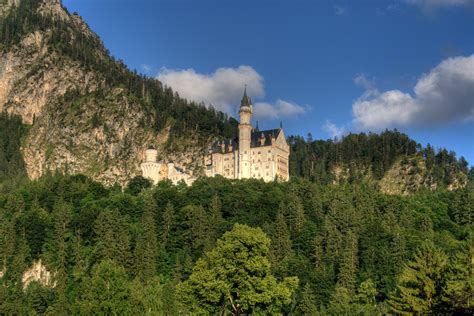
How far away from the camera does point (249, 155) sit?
5330 inches

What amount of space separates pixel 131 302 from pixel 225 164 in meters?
92.0

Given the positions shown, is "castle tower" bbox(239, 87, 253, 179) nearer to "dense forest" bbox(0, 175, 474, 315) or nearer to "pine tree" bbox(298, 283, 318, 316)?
"dense forest" bbox(0, 175, 474, 315)

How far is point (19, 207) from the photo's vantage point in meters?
122

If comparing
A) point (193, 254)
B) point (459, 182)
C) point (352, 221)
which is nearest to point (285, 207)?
point (352, 221)

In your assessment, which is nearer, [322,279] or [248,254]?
[248,254]

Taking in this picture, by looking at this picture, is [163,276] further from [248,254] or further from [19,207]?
[248,254]

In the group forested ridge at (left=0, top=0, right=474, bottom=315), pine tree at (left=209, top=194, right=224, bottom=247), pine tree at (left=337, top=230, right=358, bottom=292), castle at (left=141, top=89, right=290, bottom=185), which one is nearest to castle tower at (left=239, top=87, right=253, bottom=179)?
castle at (left=141, top=89, right=290, bottom=185)

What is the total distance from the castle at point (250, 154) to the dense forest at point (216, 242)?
849 centimetres

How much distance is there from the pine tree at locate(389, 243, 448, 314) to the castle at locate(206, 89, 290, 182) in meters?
87.9

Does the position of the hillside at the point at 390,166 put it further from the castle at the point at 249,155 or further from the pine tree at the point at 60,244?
the pine tree at the point at 60,244

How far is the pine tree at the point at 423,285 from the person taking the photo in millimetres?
41031

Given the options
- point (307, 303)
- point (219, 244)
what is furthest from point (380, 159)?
point (219, 244)

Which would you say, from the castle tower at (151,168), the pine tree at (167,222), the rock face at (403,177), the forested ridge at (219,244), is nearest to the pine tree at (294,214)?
the forested ridge at (219,244)

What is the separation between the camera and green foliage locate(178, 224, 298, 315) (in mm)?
45500
